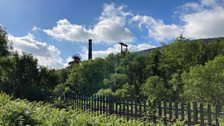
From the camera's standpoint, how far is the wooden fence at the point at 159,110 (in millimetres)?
7107

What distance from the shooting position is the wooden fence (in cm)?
711

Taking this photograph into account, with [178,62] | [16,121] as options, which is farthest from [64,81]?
[16,121]

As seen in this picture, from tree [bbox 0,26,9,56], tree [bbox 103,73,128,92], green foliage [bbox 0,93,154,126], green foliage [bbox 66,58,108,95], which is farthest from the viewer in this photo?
green foliage [bbox 66,58,108,95]

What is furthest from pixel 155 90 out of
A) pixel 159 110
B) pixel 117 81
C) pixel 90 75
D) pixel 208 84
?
pixel 90 75

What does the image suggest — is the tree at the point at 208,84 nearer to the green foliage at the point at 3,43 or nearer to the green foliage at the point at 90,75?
the green foliage at the point at 90,75

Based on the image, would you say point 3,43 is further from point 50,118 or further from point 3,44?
point 50,118

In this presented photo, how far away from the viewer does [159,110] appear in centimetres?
797

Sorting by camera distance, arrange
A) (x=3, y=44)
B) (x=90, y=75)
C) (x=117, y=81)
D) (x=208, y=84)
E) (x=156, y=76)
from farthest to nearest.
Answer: (x=90, y=75)
(x=3, y=44)
(x=117, y=81)
(x=156, y=76)
(x=208, y=84)

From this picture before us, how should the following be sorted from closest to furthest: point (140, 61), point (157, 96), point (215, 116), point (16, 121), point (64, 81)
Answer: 1. point (16, 121)
2. point (215, 116)
3. point (157, 96)
4. point (140, 61)
5. point (64, 81)

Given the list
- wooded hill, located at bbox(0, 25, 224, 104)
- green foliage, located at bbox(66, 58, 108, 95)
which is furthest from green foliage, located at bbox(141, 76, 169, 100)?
green foliage, located at bbox(66, 58, 108, 95)

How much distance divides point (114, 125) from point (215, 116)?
4.19 meters

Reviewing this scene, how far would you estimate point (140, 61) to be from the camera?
16266 mm

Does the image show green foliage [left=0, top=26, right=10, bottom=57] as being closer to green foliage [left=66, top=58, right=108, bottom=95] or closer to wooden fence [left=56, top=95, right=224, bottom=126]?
green foliage [left=66, top=58, right=108, bottom=95]

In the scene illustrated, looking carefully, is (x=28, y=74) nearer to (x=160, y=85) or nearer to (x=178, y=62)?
(x=160, y=85)
